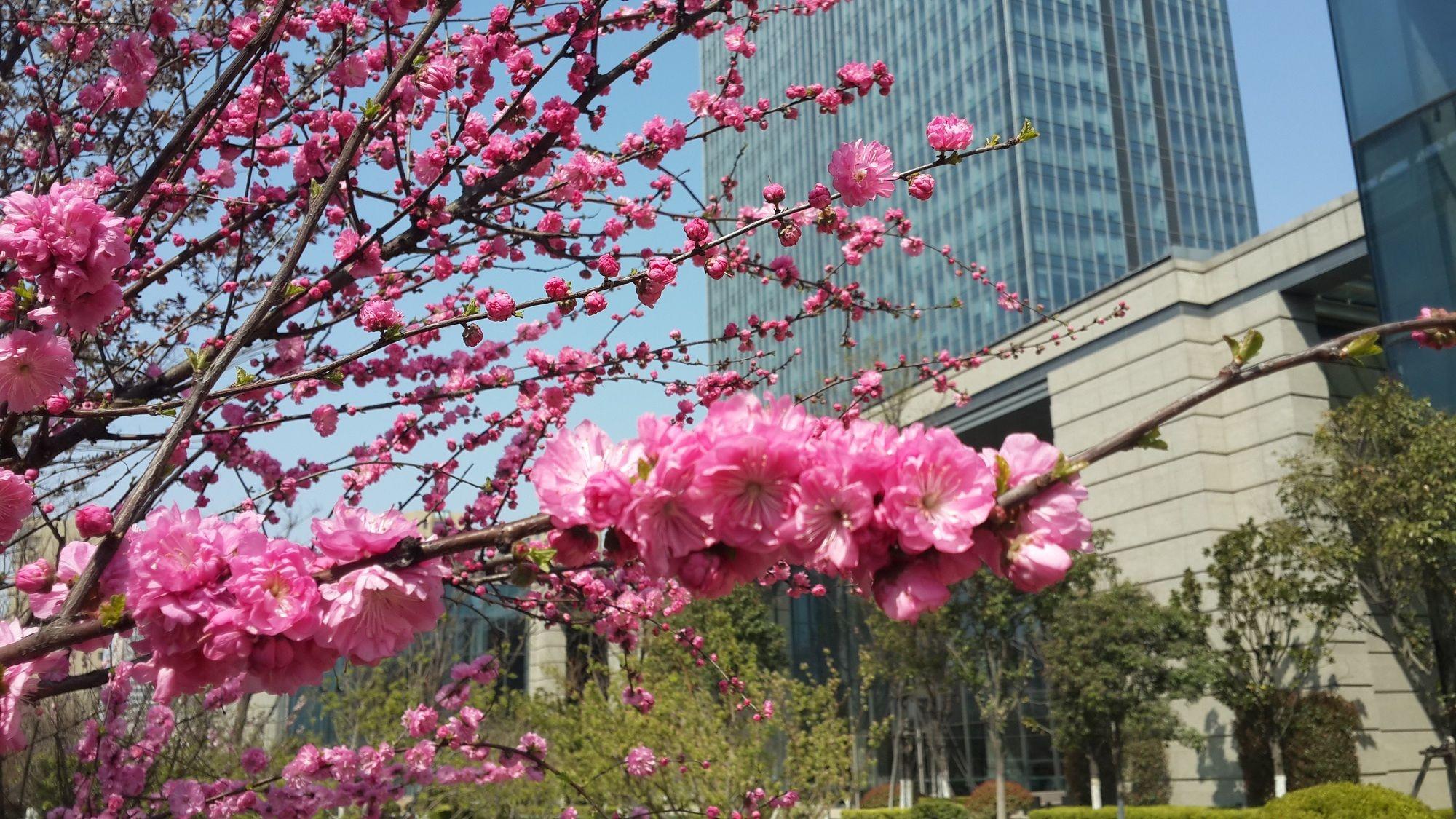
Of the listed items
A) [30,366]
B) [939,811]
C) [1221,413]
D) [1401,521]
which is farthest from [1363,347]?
[1221,413]

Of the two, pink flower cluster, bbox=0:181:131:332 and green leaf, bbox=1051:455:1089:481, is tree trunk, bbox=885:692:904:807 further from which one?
green leaf, bbox=1051:455:1089:481

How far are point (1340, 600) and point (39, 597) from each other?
695 inches

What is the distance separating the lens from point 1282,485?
1734 centimetres

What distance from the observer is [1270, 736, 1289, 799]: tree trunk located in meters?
17.1

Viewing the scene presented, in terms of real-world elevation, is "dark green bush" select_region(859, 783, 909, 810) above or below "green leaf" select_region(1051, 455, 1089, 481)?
below

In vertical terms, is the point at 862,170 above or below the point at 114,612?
above

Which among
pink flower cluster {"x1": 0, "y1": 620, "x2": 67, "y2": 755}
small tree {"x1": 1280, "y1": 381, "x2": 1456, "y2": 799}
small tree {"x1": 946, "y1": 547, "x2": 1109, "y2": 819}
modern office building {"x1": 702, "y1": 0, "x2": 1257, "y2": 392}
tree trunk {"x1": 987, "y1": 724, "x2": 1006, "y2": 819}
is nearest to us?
pink flower cluster {"x1": 0, "y1": 620, "x2": 67, "y2": 755}

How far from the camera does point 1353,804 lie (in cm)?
1067

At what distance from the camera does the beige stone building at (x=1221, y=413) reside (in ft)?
63.0

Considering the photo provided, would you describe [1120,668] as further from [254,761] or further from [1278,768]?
[254,761]

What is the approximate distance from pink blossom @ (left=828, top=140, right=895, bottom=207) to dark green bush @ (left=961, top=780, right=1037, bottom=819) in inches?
819

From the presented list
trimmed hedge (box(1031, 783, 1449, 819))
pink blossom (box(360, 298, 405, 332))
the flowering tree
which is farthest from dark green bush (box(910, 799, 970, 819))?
pink blossom (box(360, 298, 405, 332))

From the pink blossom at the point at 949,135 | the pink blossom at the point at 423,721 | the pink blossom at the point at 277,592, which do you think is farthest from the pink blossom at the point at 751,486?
the pink blossom at the point at 423,721

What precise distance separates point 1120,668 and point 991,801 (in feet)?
21.2
